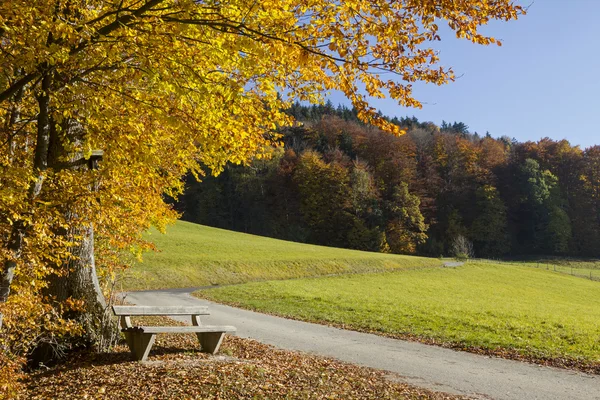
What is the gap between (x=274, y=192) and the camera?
245 feet

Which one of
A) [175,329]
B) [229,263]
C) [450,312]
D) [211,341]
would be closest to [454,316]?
[450,312]

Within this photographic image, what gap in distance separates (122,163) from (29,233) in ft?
5.93

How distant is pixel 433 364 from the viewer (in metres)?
8.90

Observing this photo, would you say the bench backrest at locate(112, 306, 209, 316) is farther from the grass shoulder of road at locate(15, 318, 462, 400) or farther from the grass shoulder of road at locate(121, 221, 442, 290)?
the grass shoulder of road at locate(121, 221, 442, 290)

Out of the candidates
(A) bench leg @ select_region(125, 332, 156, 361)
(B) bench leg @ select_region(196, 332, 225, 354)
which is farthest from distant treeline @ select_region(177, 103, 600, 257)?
(A) bench leg @ select_region(125, 332, 156, 361)

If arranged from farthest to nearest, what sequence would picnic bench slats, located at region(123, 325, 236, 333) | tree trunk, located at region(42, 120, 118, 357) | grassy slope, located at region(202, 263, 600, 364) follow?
grassy slope, located at region(202, 263, 600, 364) < tree trunk, located at region(42, 120, 118, 357) < picnic bench slats, located at region(123, 325, 236, 333)

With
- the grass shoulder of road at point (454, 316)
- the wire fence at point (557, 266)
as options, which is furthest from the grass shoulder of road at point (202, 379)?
the wire fence at point (557, 266)

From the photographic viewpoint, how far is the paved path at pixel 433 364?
23.6ft

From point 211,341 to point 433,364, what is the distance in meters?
→ 4.45

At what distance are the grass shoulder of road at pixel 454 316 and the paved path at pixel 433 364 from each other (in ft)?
2.86

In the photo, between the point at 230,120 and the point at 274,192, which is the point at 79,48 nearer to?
the point at 230,120

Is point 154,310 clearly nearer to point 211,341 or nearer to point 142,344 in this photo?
point 142,344

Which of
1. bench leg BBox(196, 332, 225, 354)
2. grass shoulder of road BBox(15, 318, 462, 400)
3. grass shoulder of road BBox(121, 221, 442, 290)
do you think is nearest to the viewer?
grass shoulder of road BBox(15, 318, 462, 400)

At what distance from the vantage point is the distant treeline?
66312mm
